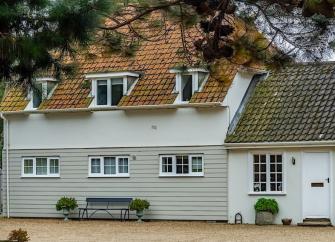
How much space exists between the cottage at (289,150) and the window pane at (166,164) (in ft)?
7.37

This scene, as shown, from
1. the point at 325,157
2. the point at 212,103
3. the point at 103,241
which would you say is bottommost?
the point at 103,241

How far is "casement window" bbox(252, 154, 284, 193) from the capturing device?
93.5 feet

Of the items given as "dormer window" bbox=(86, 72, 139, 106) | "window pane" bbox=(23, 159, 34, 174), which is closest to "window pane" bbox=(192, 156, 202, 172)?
"dormer window" bbox=(86, 72, 139, 106)

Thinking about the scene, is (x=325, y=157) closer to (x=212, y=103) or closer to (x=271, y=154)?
(x=271, y=154)

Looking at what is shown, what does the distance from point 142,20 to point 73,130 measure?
649 inches

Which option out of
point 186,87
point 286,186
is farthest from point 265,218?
point 186,87

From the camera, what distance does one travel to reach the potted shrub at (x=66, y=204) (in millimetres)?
31281

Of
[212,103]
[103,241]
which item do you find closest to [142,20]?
[103,241]

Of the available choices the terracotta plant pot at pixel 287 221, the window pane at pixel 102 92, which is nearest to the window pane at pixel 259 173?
the terracotta plant pot at pixel 287 221

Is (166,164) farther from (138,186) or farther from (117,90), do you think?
(117,90)

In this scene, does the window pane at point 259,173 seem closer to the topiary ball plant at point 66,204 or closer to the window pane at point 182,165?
the window pane at point 182,165

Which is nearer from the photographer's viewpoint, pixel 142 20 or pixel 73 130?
pixel 142 20

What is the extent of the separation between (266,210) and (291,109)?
3536 millimetres

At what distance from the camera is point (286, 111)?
29.3 meters
